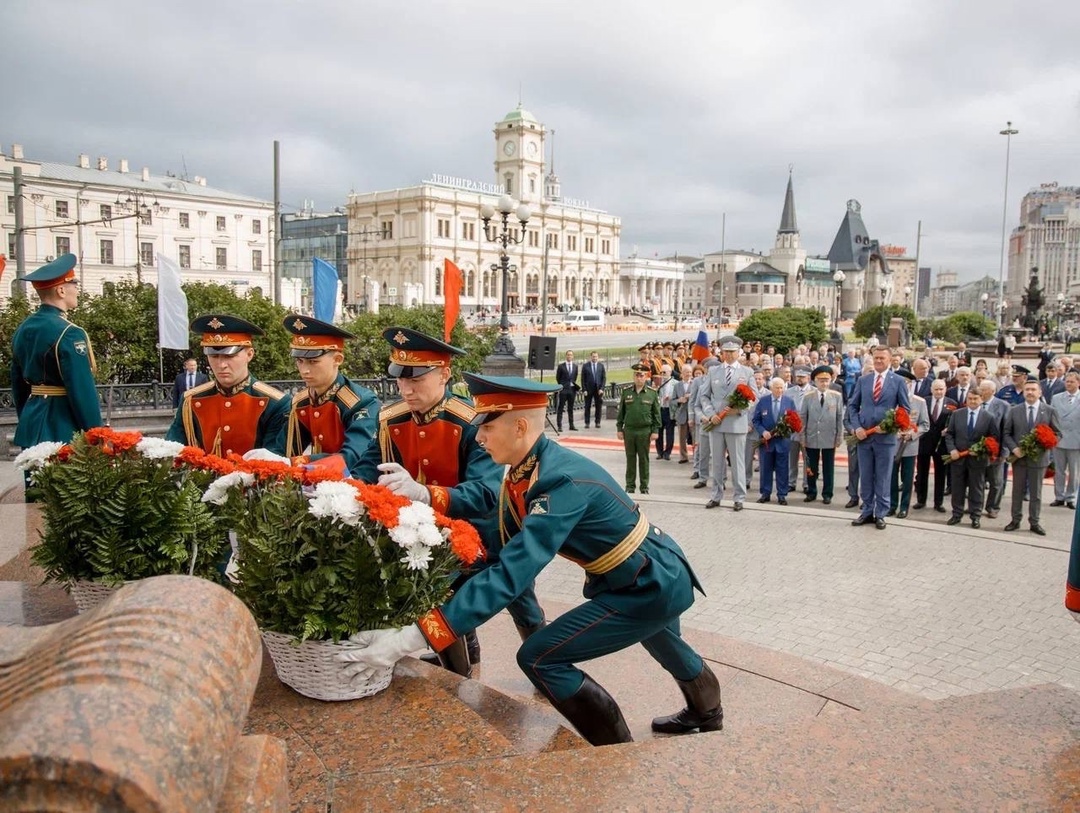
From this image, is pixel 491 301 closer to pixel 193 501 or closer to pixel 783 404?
pixel 783 404

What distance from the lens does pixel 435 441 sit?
4.72m

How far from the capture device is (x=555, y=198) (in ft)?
417

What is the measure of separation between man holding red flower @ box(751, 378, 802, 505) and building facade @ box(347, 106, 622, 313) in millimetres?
82251

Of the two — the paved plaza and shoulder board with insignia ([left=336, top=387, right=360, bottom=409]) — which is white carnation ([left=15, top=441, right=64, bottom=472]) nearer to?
shoulder board with insignia ([left=336, top=387, right=360, bottom=409])

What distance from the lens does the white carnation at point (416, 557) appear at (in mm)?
2961

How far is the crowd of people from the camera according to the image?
9.87m

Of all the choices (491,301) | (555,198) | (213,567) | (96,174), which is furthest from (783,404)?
(555,198)

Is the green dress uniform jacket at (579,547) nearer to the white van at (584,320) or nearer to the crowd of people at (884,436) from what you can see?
the crowd of people at (884,436)

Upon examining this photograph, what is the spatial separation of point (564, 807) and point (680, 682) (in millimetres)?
1806

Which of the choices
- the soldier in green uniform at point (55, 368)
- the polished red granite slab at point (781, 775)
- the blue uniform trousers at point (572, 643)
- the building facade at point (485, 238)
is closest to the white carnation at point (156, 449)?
the soldier in green uniform at point (55, 368)

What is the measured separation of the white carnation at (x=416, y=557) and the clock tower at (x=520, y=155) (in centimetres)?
11745

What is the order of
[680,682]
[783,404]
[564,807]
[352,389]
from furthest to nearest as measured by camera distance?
[783,404] → [352,389] → [680,682] → [564,807]

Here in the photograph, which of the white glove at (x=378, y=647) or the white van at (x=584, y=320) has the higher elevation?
the white van at (x=584, y=320)

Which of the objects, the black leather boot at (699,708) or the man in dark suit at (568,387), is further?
the man in dark suit at (568,387)
